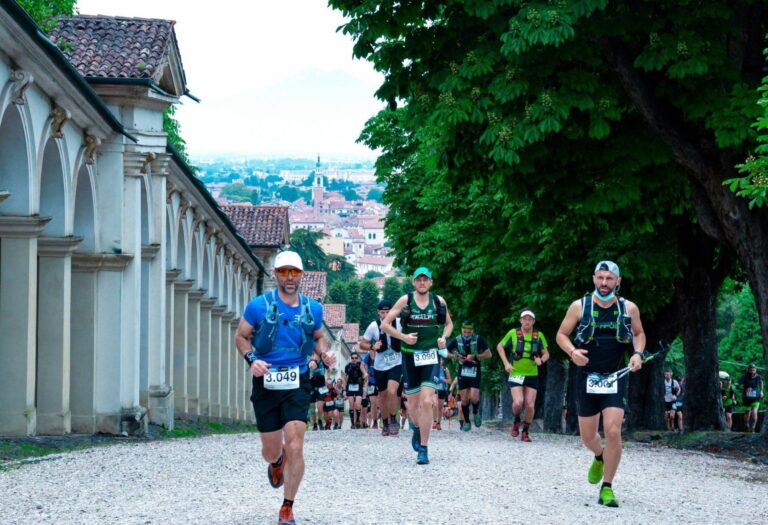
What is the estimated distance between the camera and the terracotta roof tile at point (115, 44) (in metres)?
25.7

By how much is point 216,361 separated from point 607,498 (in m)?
38.2

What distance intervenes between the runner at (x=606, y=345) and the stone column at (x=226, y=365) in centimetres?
3899

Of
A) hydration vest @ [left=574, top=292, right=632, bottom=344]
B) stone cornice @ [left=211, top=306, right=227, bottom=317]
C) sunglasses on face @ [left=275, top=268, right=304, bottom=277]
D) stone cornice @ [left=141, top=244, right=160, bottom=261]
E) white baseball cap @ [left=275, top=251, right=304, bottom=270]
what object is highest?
stone cornice @ [left=141, top=244, right=160, bottom=261]

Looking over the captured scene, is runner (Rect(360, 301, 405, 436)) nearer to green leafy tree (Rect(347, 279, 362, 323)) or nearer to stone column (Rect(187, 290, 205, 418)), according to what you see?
stone column (Rect(187, 290, 205, 418))

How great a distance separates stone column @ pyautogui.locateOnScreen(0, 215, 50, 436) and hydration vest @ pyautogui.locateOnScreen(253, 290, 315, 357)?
1070 cm

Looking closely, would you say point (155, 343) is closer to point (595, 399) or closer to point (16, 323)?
point (16, 323)

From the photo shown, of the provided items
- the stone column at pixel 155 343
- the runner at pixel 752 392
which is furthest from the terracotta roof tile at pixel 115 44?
the runner at pixel 752 392

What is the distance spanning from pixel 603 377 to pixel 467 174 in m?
8.23

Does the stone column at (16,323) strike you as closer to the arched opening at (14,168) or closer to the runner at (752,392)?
the arched opening at (14,168)

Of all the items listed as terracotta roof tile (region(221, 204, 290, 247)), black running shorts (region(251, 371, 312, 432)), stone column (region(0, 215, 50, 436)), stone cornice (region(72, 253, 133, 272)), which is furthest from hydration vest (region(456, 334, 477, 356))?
terracotta roof tile (region(221, 204, 290, 247))

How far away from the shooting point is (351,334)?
14688 cm

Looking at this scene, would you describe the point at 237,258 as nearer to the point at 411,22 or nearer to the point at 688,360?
the point at 688,360

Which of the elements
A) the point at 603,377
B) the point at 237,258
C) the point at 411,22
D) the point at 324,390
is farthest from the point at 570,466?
the point at 237,258

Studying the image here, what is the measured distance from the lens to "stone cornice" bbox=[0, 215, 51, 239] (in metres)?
21.1
